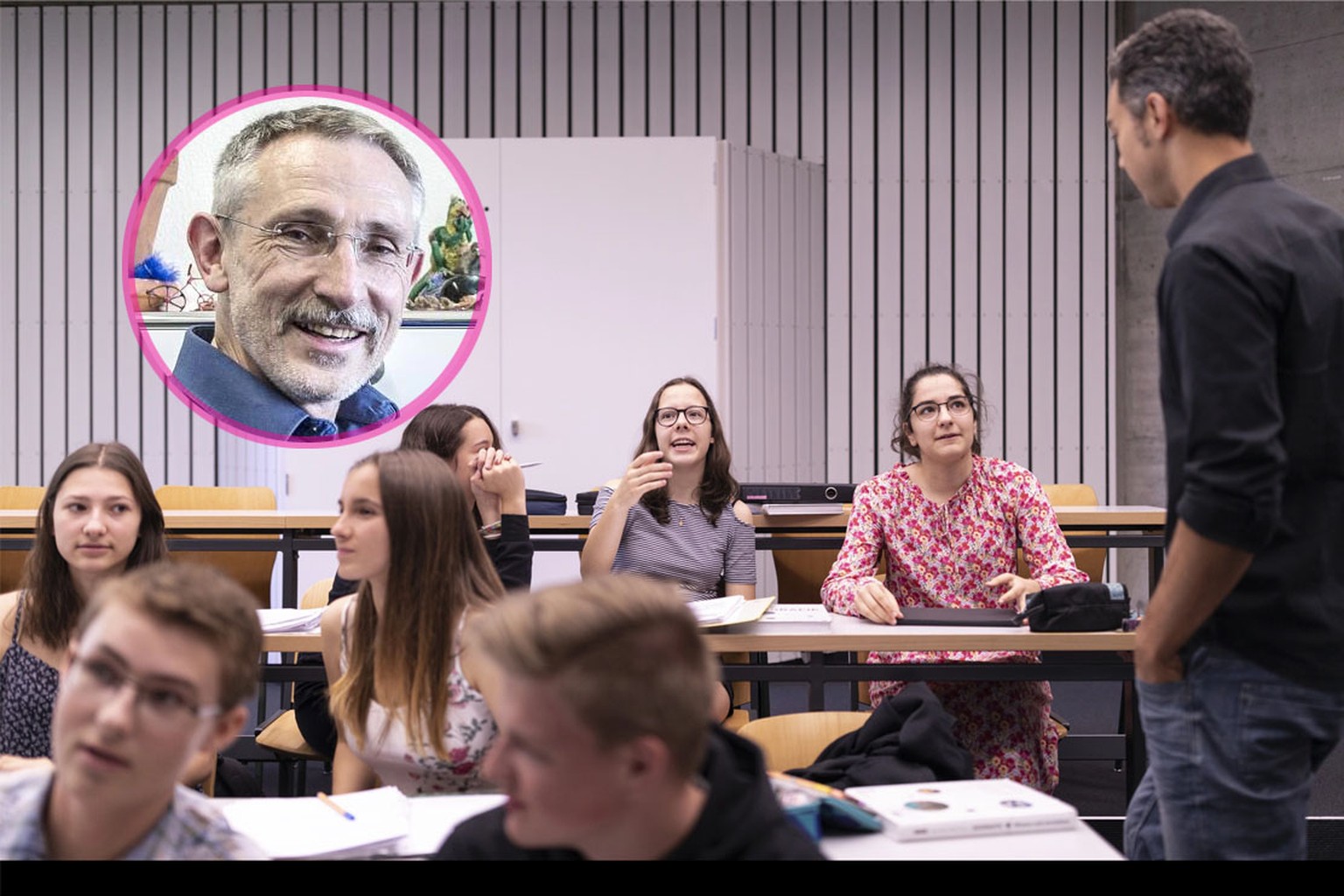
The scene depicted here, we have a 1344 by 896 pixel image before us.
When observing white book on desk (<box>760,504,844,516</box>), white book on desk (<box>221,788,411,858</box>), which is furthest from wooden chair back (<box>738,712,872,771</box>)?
white book on desk (<box>760,504,844,516</box>)

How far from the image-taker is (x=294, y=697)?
3.24 metres

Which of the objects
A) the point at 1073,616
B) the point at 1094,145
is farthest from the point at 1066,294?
the point at 1073,616

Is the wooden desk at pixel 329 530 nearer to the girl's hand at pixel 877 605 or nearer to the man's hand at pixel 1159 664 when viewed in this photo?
the girl's hand at pixel 877 605

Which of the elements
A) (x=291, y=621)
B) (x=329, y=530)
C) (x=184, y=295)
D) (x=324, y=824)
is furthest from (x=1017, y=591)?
(x=184, y=295)

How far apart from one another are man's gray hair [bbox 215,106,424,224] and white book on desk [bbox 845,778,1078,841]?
11.6ft

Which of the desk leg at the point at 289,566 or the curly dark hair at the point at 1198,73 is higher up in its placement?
the curly dark hair at the point at 1198,73

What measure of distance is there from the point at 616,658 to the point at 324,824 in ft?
2.40

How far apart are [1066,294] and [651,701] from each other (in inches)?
239

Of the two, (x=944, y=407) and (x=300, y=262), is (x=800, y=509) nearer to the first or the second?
(x=944, y=407)

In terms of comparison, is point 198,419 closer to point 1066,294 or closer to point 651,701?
point 1066,294

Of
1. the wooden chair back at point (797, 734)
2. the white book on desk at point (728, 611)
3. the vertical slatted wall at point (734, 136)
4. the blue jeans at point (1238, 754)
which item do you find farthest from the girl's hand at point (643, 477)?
the vertical slatted wall at point (734, 136)

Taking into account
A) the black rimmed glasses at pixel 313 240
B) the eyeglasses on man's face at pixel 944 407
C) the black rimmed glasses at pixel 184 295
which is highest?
the black rimmed glasses at pixel 313 240

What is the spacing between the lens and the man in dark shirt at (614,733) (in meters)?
1.11

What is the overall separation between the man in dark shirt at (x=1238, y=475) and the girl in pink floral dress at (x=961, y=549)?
1474 mm
